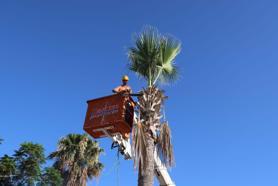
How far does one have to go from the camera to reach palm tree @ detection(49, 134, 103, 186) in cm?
2136

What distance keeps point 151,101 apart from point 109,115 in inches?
61.5

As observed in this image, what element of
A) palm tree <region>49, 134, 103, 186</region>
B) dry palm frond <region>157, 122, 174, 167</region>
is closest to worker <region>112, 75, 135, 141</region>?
dry palm frond <region>157, 122, 174, 167</region>

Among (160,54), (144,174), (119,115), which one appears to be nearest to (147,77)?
(160,54)

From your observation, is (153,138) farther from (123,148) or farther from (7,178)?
(7,178)

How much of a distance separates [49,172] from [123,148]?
7.19 metres

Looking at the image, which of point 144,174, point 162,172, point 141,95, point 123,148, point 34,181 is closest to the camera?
point 144,174

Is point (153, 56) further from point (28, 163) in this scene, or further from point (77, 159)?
point (77, 159)

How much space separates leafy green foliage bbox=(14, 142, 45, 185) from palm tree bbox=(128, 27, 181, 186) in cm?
938

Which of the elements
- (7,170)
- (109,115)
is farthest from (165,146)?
(7,170)

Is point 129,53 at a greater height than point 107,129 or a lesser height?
greater

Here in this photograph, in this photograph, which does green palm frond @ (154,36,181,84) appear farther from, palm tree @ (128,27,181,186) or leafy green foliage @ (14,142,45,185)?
leafy green foliage @ (14,142,45,185)

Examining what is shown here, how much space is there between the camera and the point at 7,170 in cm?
1605

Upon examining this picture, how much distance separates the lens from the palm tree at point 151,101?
796 centimetres

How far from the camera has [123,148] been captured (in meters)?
12.0
